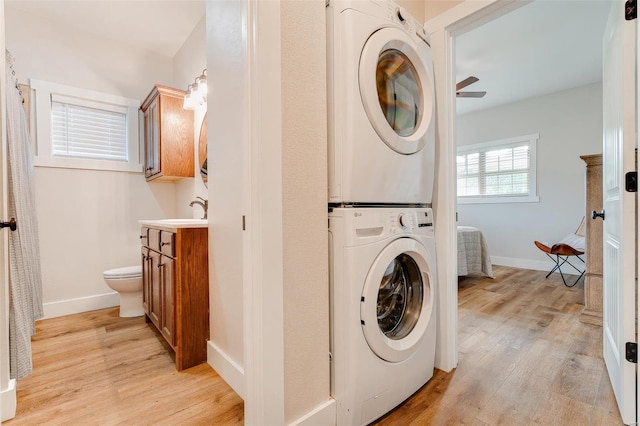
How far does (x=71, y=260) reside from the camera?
2.69 meters

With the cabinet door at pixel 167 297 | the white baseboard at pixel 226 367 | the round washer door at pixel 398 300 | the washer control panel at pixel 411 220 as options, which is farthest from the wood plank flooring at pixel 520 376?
the cabinet door at pixel 167 297

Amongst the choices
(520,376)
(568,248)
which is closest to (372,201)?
(520,376)

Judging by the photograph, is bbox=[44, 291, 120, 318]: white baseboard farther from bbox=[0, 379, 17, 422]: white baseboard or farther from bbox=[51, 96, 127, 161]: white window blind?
bbox=[0, 379, 17, 422]: white baseboard

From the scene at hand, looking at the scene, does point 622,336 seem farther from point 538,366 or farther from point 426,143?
point 426,143

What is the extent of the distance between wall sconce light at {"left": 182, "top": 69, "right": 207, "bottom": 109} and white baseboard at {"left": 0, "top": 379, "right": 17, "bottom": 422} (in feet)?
7.13

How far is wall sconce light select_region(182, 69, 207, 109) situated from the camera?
2.44 metres

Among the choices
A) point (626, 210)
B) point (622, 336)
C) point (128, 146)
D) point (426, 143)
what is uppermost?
point (128, 146)

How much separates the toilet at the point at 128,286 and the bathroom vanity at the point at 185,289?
0.75 meters

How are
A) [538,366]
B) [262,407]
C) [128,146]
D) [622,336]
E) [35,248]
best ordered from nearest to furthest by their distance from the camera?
1. [262,407]
2. [622,336]
3. [538,366]
4. [35,248]
5. [128,146]

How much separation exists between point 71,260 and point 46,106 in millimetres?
1379

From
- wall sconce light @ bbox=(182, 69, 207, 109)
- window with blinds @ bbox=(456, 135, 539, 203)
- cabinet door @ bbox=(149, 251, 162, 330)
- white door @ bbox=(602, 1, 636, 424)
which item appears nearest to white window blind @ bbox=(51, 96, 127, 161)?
wall sconce light @ bbox=(182, 69, 207, 109)

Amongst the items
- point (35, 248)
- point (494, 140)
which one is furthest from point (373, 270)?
point (494, 140)

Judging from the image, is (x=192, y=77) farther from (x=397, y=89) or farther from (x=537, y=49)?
(x=537, y=49)

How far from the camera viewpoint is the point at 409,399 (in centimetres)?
142
